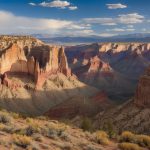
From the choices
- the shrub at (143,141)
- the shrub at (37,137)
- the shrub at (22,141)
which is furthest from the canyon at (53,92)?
the shrub at (22,141)

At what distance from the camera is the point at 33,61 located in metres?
120

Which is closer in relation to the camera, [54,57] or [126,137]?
[126,137]

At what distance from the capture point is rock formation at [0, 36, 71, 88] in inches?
4454

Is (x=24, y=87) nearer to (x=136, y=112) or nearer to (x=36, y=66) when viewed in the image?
(x=36, y=66)

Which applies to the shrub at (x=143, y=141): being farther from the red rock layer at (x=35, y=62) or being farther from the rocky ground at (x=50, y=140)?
the red rock layer at (x=35, y=62)

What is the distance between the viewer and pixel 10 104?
323 feet

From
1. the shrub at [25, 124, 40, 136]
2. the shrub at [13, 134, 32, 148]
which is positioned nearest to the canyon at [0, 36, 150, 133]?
the shrub at [25, 124, 40, 136]

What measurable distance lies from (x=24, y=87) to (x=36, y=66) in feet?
36.4

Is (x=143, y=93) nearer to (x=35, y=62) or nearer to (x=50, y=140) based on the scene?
(x=50, y=140)

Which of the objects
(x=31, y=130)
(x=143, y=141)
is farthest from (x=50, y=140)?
(x=143, y=141)

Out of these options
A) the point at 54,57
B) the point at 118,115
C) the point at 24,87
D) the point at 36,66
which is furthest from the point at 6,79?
Answer: the point at 118,115

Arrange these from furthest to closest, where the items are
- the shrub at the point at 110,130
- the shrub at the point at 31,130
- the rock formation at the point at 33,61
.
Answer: the rock formation at the point at 33,61 → the shrub at the point at 110,130 → the shrub at the point at 31,130

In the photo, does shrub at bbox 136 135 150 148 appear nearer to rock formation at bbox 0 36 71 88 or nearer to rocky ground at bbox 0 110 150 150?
rocky ground at bbox 0 110 150 150

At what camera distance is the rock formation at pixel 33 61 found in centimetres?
11312
